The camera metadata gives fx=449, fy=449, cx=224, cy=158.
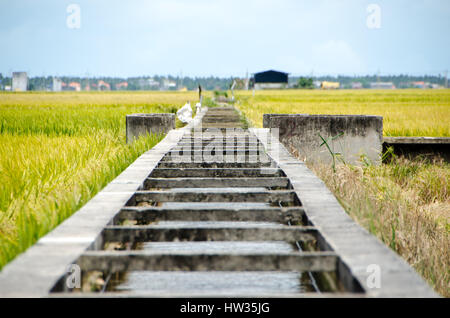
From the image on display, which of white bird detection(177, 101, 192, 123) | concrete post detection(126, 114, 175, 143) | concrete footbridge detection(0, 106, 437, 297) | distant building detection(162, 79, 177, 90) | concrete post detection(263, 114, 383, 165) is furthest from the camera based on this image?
distant building detection(162, 79, 177, 90)

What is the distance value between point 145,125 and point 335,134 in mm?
3175

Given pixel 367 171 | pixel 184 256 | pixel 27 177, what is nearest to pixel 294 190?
pixel 184 256

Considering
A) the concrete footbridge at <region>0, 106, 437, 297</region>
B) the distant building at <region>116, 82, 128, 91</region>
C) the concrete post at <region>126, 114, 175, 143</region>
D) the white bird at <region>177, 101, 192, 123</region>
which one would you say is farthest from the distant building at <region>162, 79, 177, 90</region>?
the concrete footbridge at <region>0, 106, 437, 297</region>

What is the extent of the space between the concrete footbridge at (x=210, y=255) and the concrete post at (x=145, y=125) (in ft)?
12.8

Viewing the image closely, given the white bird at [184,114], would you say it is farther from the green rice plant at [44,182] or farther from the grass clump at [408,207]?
the grass clump at [408,207]

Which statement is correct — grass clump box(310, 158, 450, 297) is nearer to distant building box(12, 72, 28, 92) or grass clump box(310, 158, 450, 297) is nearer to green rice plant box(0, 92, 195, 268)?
green rice plant box(0, 92, 195, 268)

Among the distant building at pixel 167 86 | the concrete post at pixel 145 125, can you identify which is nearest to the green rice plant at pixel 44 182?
the concrete post at pixel 145 125

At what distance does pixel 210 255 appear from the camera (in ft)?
6.74

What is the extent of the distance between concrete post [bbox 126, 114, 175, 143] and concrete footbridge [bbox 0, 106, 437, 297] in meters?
3.89

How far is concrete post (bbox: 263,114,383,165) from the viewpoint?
7207 millimetres

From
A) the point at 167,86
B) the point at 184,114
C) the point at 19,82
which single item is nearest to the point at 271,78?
the point at 19,82

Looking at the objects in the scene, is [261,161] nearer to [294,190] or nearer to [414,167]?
[294,190]

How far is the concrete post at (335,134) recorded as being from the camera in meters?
7.21

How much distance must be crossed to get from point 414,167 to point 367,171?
4.37 feet
